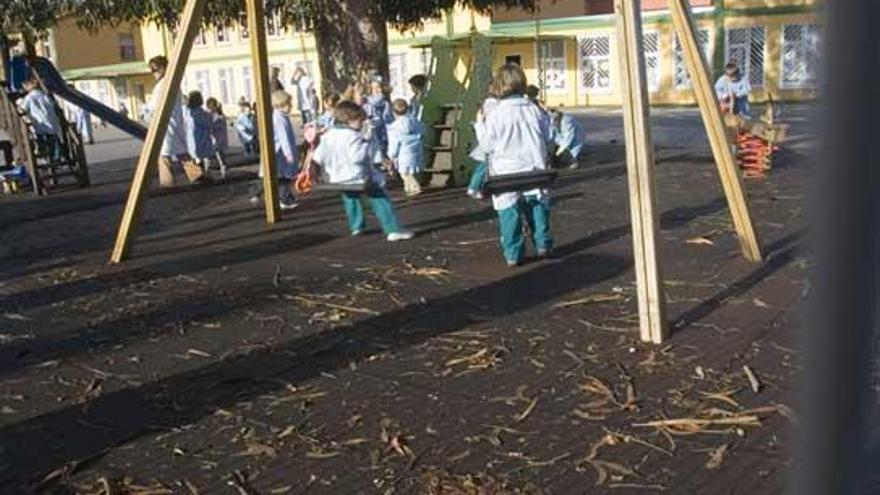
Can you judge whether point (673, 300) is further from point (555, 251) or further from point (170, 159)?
point (170, 159)

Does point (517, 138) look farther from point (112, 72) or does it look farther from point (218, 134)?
point (112, 72)

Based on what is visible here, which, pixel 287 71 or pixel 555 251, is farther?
pixel 287 71

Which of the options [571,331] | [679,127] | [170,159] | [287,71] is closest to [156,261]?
[571,331]

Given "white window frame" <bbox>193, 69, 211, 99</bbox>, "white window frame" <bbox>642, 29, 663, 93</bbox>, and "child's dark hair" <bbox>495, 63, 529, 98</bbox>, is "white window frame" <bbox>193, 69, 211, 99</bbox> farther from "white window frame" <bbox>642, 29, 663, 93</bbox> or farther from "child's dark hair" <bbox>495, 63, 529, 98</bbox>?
"child's dark hair" <bbox>495, 63, 529, 98</bbox>

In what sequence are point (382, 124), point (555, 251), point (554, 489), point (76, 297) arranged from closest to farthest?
point (554, 489) → point (76, 297) → point (555, 251) → point (382, 124)

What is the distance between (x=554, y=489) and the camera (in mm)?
3484

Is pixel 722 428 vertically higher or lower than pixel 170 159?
lower

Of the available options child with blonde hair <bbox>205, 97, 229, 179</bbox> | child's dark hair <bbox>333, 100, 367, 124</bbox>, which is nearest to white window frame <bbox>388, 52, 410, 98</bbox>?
child with blonde hair <bbox>205, 97, 229, 179</bbox>

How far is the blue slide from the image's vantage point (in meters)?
16.3

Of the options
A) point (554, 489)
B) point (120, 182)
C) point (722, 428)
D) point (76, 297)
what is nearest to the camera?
point (554, 489)

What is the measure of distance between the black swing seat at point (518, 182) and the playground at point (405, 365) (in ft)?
2.32

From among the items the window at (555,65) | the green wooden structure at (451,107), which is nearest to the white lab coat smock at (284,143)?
the green wooden structure at (451,107)

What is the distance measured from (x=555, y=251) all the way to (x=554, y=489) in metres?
4.64

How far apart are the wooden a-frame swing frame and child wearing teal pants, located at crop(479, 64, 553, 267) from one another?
54.3 inches
